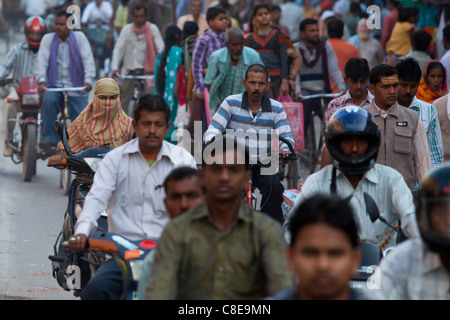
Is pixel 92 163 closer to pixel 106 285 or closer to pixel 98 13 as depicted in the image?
pixel 106 285

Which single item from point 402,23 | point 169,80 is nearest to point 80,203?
point 169,80

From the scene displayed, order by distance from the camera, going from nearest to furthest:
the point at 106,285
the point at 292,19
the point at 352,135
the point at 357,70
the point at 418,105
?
1. the point at 106,285
2. the point at 352,135
3. the point at 418,105
4. the point at 357,70
5. the point at 292,19

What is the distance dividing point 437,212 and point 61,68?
9945 millimetres

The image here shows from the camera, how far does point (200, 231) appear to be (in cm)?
429

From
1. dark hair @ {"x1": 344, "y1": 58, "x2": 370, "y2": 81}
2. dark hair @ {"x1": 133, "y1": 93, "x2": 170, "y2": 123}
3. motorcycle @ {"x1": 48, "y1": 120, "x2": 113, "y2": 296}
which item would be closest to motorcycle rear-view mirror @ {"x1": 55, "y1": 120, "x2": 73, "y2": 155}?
motorcycle @ {"x1": 48, "y1": 120, "x2": 113, "y2": 296}

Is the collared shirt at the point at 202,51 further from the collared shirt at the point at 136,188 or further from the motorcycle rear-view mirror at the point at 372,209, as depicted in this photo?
the motorcycle rear-view mirror at the point at 372,209

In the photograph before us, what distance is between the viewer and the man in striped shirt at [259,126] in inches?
336

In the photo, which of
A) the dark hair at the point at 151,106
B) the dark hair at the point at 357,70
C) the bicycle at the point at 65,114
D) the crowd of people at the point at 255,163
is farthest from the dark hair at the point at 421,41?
the dark hair at the point at 151,106

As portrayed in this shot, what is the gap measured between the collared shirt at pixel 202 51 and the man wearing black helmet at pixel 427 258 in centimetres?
910

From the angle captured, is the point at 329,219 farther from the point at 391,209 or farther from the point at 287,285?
Result: the point at 391,209

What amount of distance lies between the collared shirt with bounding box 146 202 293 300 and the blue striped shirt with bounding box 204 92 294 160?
4231mm

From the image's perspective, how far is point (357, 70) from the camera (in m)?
9.26

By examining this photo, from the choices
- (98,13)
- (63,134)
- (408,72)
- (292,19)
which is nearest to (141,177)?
(63,134)

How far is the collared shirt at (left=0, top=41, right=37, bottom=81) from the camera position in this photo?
13578 millimetres
